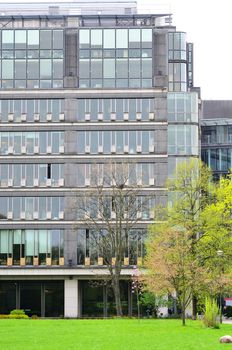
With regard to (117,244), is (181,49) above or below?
above

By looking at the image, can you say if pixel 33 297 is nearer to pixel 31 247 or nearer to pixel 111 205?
pixel 31 247

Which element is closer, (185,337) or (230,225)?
(185,337)

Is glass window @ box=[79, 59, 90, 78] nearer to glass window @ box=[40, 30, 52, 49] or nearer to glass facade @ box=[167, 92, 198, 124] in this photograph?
glass window @ box=[40, 30, 52, 49]

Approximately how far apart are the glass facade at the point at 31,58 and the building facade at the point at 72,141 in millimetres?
112

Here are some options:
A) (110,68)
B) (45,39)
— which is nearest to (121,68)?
(110,68)

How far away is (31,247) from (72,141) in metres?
12.5

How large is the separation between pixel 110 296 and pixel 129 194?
43.7 ft

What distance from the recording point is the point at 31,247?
97.1m

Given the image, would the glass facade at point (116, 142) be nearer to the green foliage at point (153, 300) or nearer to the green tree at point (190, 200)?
the green foliage at point (153, 300)

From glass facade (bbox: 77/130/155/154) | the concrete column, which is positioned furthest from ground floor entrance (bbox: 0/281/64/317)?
A: glass facade (bbox: 77/130/155/154)

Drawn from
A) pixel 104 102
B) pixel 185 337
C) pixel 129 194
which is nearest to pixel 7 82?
pixel 104 102

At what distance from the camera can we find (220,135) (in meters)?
128

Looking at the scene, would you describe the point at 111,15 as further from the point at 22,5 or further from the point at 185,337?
the point at 185,337

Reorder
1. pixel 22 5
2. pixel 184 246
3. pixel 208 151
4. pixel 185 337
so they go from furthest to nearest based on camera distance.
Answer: pixel 208 151, pixel 22 5, pixel 184 246, pixel 185 337
